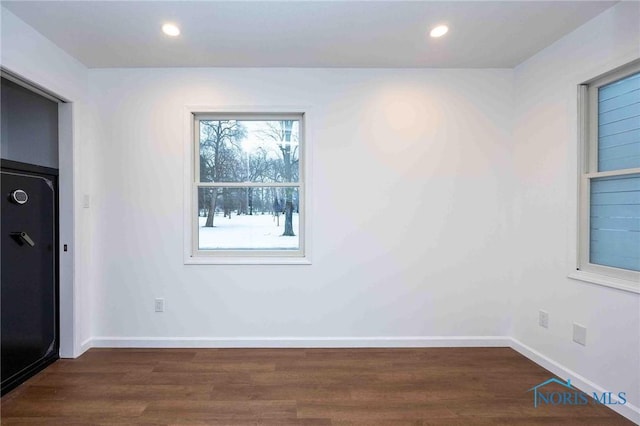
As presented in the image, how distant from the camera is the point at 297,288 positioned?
9.86ft

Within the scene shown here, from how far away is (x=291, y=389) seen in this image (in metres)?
2.29

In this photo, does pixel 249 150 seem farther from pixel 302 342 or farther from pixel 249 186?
pixel 302 342

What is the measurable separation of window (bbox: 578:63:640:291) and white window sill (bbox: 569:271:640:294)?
0.02 metres

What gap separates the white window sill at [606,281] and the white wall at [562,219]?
0.04 m

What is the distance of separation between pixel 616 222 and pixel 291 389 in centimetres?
Result: 253

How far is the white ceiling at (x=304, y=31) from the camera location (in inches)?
81.9

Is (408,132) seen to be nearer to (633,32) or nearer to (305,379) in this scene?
(633,32)

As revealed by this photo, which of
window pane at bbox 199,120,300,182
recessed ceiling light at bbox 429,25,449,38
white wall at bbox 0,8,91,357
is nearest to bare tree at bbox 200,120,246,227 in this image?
window pane at bbox 199,120,300,182

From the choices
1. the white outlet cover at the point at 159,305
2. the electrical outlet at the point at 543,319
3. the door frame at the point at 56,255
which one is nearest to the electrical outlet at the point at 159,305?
the white outlet cover at the point at 159,305

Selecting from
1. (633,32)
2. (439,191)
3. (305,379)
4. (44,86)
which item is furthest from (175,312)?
(633,32)

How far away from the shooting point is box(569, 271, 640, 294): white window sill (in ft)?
6.51

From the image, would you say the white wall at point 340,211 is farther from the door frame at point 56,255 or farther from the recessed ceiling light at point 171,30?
the recessed ceiling light at point 171,30

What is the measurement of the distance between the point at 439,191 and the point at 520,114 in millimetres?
994

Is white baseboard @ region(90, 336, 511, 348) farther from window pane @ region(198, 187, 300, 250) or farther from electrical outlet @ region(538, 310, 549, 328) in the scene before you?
window pane @ region(198, 187, 300, 250)
